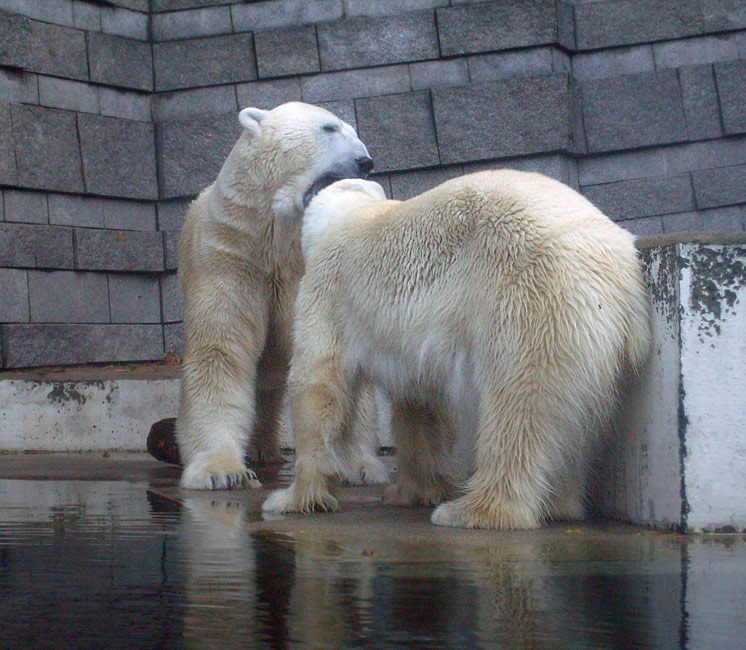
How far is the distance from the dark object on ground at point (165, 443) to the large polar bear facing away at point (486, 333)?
2.19 m

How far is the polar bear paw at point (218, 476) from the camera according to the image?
4676mm

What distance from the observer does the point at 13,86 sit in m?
7.14

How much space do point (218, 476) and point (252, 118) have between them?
1.61m

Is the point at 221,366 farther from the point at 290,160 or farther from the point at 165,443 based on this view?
the point at 165,443

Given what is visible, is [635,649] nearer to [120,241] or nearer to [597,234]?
[597,234]

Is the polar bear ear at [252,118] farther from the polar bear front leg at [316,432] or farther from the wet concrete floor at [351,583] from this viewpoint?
the wet concrete floor at [351,583]

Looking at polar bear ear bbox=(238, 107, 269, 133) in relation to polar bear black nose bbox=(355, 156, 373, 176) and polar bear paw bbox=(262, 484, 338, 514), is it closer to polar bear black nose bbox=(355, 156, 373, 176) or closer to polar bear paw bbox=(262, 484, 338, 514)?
polar bear black nose bbox=(355, 156, 373, 176)

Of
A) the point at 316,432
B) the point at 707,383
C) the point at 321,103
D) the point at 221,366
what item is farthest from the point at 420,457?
the point at 321,103

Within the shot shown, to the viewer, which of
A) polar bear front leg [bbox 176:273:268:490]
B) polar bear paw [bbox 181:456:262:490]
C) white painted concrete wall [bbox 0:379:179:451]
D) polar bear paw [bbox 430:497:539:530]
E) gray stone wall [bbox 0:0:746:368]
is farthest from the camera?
gray stone wall [bbox 0:0:746:368]

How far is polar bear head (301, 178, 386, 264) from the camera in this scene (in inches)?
161

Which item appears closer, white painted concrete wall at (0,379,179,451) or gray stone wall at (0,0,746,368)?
white painted concrete wall at (0,379,179,451)

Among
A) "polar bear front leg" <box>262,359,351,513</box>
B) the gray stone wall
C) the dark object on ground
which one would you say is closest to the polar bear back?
"polar bear front leg" <box>262,359,351,513</box>

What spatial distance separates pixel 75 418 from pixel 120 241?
4.70ft

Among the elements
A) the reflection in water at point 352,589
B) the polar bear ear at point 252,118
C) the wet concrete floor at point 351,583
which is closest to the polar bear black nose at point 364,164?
the polar bear ear at point 252,118
